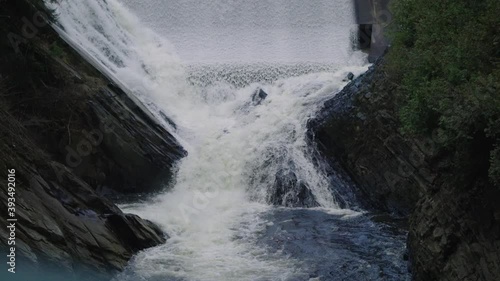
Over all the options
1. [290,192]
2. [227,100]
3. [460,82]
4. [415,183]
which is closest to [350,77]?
[227,100]

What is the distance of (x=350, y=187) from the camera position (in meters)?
15.4

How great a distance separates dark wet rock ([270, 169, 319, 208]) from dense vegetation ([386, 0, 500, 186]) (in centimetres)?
563

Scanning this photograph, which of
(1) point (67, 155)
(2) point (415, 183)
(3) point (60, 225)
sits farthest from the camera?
(1) point (67, 155)

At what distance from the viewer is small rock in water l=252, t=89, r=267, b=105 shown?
64.4 feet

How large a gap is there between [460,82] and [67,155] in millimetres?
10194

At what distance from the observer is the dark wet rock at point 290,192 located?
1530cm

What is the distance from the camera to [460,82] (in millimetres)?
8227

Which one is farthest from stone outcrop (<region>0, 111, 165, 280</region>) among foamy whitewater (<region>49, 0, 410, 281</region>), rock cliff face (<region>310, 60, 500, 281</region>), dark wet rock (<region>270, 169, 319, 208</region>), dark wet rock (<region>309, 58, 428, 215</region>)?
dark wet rock (<region>309, 58, 428, 215</region>)

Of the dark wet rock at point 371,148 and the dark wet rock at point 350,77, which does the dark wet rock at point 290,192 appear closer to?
the dark wet rock at point 371,148

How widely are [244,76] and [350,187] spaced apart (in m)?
7.47

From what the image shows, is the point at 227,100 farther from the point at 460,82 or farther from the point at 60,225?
the point at 460,82

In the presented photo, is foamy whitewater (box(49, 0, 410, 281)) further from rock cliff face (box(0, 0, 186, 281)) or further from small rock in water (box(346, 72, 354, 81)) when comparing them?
rock cliff face (box(0, 0, 186, 281))

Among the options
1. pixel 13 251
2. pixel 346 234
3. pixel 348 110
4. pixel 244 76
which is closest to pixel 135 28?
pixel 244 76

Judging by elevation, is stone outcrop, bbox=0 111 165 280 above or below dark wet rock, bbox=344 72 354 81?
below
